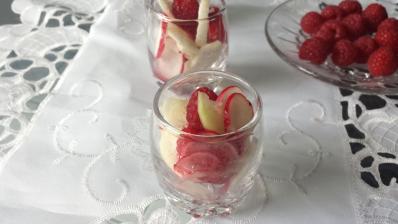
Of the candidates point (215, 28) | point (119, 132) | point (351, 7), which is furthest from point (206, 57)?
point (351, 7)

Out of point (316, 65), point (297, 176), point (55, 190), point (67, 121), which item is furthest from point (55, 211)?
point (316, 65)

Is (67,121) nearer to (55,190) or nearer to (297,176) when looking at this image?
(55,190)

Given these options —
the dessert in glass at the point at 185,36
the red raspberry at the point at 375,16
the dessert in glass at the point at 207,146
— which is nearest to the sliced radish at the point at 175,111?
the dessert in glass at the point at 207,146

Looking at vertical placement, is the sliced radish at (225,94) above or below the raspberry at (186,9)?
below

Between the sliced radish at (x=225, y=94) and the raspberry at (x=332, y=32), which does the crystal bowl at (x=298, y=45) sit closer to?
the raspberry at (x=332, y=32)

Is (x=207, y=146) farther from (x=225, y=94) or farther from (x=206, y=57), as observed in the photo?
(x=206, y=57)

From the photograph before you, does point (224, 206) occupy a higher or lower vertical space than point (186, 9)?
lower
